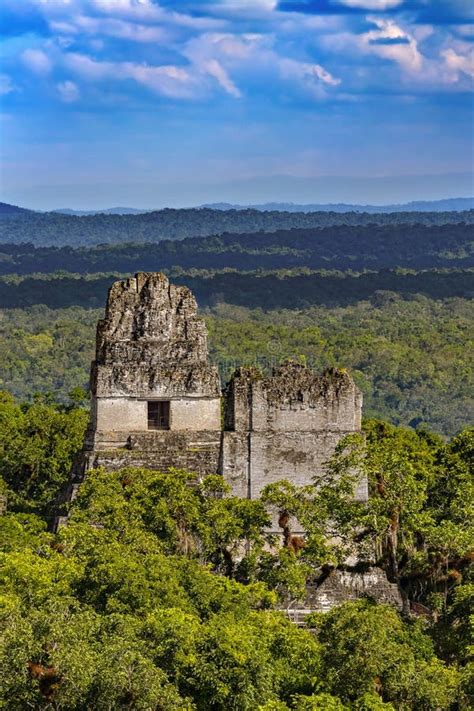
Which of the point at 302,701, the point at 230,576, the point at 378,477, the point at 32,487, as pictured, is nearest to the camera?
the point at 302,701

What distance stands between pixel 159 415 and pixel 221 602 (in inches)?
394

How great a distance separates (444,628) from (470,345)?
12554 cm

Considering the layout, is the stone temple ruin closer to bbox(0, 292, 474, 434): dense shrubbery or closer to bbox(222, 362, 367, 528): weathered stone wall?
bbox(222, 362, 367, 528): weathered stone wall

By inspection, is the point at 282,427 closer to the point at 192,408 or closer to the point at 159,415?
the point at 192,408

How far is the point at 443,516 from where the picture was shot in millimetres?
34281

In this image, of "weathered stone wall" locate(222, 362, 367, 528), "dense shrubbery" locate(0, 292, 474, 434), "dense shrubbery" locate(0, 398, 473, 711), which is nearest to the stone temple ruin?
"weathered stone wall" locate(222, 362, 367, 528)

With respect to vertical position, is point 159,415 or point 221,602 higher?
point 159,415

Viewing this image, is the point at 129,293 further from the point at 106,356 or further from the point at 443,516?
the point at 443,516

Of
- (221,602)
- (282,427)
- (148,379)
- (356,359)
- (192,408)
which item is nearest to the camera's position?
(221,602)

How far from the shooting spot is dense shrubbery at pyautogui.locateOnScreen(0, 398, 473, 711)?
24.1 meters

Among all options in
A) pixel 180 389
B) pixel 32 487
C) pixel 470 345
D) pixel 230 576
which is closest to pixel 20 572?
pixel 230 576

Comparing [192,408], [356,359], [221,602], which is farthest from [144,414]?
[356,359]

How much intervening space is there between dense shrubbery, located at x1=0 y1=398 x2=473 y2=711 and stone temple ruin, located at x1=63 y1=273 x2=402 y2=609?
0.80 meters

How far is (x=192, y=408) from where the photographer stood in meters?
38.2
